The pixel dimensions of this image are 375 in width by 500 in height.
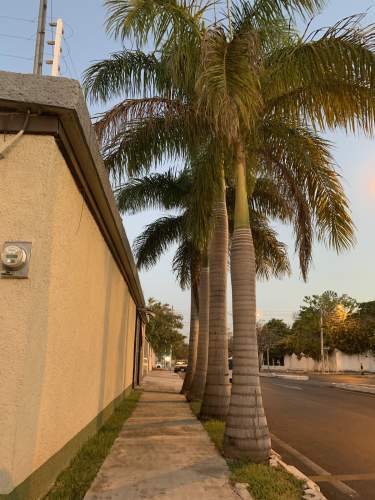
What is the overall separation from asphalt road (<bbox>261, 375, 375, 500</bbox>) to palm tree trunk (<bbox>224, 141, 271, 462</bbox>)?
39.5 inches

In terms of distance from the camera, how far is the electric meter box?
388cm

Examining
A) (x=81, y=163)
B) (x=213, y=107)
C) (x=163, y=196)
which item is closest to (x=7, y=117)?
(x=81, y=163)

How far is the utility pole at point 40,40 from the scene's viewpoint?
624 cm

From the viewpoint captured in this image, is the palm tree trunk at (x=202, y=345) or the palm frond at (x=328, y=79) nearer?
the palm frond at (x=328, y=79)

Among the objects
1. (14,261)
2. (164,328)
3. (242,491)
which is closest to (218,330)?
(242,491)

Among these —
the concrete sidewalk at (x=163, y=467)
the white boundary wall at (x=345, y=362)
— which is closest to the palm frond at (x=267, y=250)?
the concrete sidewalk at (x=163, y=467)

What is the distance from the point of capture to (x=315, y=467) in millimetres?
7020

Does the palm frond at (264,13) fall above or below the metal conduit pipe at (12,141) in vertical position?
above

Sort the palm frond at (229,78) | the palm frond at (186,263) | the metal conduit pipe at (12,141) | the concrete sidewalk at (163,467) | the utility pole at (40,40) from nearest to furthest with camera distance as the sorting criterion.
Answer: the metal conduit pipe at (12,141) → the concrete sidewalk at (163,467) → the utility pole at (40,40) → the palm frond at (229,78) → the palm frond at (186,263)

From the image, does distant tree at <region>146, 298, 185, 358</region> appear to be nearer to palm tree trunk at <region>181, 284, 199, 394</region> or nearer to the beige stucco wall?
palm tree trunk at <region>181, 284, 199, 394</region>

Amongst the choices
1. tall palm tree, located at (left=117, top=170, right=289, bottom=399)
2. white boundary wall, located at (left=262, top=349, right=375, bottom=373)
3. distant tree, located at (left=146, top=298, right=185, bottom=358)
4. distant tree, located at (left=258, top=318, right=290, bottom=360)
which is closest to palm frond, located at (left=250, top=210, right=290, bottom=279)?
tall palm tree, located at (left=117, top=170, right=289, bottom=399)

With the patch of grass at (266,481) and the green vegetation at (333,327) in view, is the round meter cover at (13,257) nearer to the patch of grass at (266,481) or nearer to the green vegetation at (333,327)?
the patch of grass at (266,481)

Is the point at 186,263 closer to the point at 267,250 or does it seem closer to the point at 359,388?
the point at 267,250

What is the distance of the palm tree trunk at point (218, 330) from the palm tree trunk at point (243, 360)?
282cm
